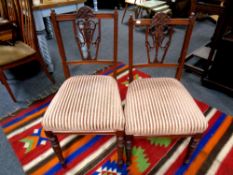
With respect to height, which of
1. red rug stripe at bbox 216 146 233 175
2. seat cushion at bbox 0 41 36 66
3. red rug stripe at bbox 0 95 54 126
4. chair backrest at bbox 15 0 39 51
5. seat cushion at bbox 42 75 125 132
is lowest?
red rug stripe at bbox 216 146 233 175

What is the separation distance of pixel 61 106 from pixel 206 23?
347cm

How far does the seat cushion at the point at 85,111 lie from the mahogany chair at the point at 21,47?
2.53 ft

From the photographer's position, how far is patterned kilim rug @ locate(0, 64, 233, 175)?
118 centimetres

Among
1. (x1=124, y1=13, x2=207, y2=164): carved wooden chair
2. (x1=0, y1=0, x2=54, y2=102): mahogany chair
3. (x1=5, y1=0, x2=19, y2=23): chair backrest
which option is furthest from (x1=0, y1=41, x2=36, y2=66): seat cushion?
(x1=124, y1=13, x2=207, y2=164): carved wooden chair

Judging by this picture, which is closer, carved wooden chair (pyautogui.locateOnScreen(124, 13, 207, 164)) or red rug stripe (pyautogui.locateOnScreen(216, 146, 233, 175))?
carved wooden chair (pyautogui.locateOnScreen(124, 13, 207, 164))

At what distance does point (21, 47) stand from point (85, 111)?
1.22 meters

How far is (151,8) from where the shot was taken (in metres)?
2.95

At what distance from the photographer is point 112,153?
1282 mm

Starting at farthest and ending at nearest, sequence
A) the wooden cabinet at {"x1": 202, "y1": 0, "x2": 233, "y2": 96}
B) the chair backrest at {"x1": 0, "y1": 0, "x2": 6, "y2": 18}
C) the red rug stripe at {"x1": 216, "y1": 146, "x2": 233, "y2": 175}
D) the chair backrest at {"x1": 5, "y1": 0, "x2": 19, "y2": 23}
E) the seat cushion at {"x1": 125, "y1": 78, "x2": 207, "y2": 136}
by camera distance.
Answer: the chair backrest at {"x1": 0, "y1": 0, "x2": 6, "y2": 18} → the chair backrest at {"x1": 5, "y1": 0, "x2": 19, "y2": 23} → the wooden cabinet at {"x1": 202, "y1": 0, "x2": 233, "y2": 96} → the red rug stripe at {"x1": 216, "y1": 146, "x2": 233, "y2": 175} → the seat cushion at {"x1": 125, "y1": 78, "x2": 207, "y2": 136}

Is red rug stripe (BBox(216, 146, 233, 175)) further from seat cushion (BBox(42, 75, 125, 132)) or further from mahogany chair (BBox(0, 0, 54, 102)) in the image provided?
mahogany chair (BBox(0, 0, 54, 102))

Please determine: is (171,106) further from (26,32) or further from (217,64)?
(26,32)

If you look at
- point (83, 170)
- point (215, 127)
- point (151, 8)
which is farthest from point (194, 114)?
point (151, 8)

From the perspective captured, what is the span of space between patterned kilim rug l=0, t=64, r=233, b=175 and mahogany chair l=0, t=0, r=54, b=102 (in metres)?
0.50

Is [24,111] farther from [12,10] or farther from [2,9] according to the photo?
[2,9]
